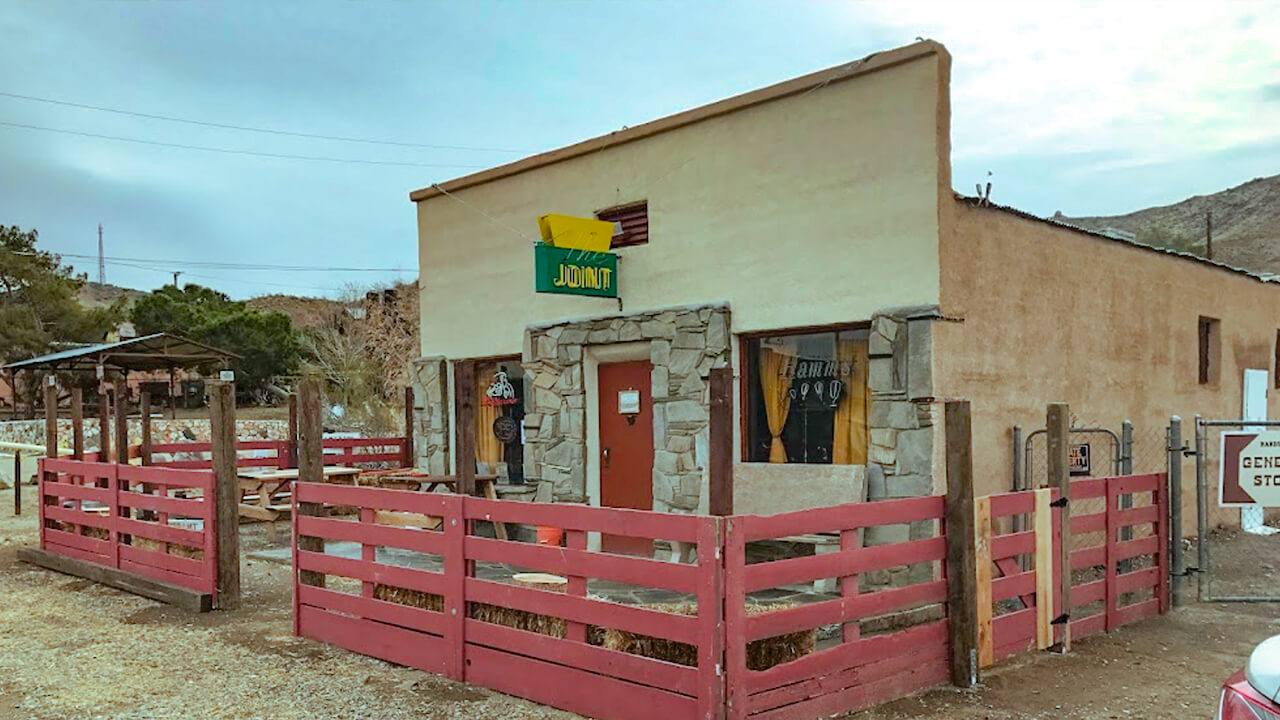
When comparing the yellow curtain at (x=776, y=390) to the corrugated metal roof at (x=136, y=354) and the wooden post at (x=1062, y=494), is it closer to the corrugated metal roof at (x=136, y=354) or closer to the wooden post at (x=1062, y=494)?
the wooden post at (x=1062, y=494)

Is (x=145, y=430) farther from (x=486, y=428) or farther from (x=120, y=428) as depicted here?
(x=486, y=428)

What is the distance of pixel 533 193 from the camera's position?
1099 centimetres

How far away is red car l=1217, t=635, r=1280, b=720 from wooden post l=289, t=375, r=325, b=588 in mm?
5797

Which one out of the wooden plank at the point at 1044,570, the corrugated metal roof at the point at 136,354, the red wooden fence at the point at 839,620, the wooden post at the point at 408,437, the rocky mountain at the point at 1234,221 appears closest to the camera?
the red wooden fence at the point at 839,620

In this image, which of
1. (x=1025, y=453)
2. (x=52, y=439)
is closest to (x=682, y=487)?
(x=1025, y=453)

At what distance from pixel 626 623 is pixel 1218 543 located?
8.47 metres

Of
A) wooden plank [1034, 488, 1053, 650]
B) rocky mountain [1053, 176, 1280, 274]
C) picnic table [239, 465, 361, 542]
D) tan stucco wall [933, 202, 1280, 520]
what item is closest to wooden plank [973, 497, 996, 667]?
wooden plank [1034, 488, 1053, 650]

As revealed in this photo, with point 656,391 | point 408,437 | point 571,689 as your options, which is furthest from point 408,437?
point 571,689

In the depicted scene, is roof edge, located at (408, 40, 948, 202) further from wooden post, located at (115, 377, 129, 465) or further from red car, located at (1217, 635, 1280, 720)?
red car, located at (1217, 635, 1280, 720)

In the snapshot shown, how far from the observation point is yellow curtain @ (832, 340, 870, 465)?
8305mm

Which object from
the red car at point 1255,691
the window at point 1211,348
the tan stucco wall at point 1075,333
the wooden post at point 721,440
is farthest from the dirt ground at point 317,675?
the window at point 1211,348

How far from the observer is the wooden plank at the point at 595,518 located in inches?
182

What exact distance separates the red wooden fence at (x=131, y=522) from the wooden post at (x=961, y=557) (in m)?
5.70

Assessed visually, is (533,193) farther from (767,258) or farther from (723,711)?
(723,711)
